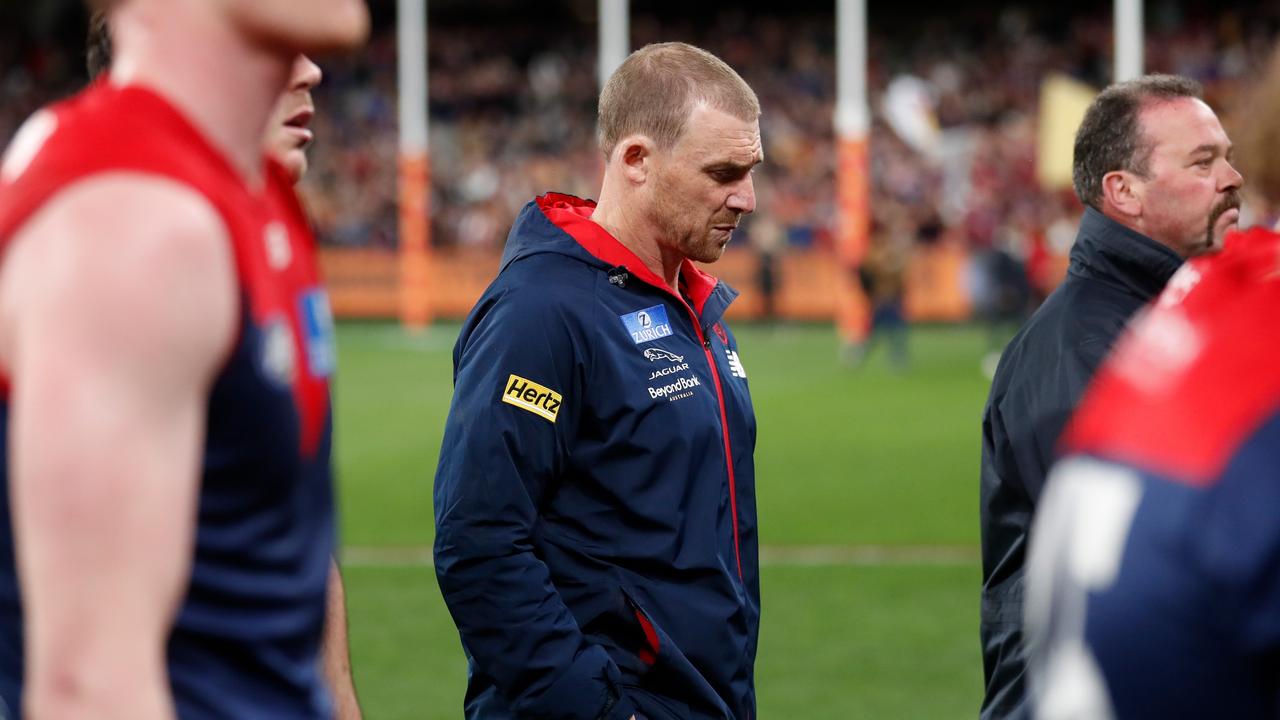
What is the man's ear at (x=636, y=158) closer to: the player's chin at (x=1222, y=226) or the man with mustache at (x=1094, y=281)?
the man with mustache at (x=1094, y=281)

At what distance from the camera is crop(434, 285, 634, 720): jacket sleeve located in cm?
338

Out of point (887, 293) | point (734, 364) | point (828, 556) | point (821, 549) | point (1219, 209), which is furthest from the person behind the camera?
point (887, 293)

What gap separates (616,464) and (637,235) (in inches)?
22.1

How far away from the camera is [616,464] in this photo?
3.53 m

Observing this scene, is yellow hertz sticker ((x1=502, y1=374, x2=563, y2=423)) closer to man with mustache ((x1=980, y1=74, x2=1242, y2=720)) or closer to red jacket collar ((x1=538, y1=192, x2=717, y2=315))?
red jacket collar ((x1=538, y1=192, x2=717, y2=315))

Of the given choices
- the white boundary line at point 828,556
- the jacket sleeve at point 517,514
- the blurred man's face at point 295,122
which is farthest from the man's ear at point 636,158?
the white boundary line at point 828,556

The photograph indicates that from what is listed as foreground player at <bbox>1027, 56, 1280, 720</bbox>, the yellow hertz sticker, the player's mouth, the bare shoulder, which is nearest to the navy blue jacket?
the yellow hertz sticker

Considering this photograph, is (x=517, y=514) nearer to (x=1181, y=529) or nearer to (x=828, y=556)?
(x=1181, y=529)

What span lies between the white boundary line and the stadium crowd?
21075 mm

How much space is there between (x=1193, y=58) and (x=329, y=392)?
3791 cm

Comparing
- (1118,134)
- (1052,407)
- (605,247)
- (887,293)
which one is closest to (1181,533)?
(1052,407)

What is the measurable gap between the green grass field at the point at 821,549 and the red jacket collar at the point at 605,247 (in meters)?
3.67

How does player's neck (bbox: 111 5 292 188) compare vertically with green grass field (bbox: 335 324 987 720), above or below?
above

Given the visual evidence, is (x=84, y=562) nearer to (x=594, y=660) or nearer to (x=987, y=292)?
(x=594, y=660)
